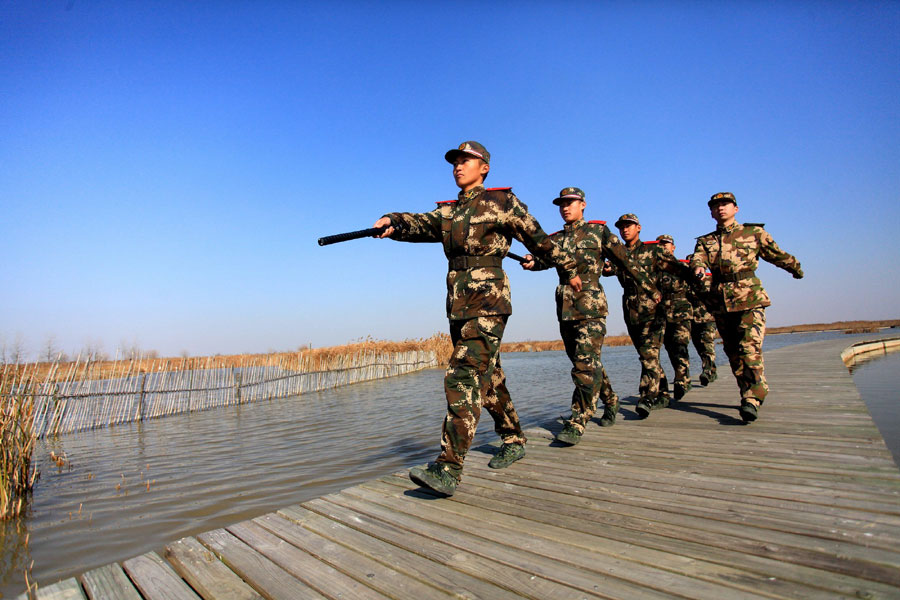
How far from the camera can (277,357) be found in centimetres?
1653

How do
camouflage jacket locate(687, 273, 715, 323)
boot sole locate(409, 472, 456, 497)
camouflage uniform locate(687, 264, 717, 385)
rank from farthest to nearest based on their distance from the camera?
camouflage uniform locate(687, 264, 717, 385) < camouflage jacket locate(687, 273, 715, 323) < boot sole locate(409, 472, 456, 497)

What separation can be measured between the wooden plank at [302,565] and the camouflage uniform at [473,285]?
1005mm

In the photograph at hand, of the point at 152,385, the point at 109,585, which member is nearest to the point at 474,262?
the point at 109,585

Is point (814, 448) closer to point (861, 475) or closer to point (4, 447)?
point (861, 475)

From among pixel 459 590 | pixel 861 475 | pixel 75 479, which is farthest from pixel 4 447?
pixel 861 475

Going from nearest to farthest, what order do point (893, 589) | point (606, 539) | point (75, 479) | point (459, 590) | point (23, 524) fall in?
point (893, 589) → point (459, 590) → point (606, 539) → point (23, 524) → point (75, 479)

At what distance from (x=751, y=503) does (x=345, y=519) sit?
212 centimetres

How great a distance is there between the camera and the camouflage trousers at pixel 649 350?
5621 mm

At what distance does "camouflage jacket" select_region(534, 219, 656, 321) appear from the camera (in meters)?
4.39

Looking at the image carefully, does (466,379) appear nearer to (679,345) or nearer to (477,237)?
(477,237)

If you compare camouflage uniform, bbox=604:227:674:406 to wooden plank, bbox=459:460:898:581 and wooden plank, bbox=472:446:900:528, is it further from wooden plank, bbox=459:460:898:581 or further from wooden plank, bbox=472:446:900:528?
wooden plank, bbox=459:460:898:581

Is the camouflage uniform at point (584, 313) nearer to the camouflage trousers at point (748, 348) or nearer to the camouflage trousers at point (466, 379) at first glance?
the camouflage trousers at point (466, 379)

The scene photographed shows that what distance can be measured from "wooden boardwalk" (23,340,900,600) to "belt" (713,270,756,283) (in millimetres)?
1652

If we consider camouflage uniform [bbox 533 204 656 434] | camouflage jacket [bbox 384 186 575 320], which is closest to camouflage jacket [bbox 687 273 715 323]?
camouflage uniform [bbox 533 204 656 434]
